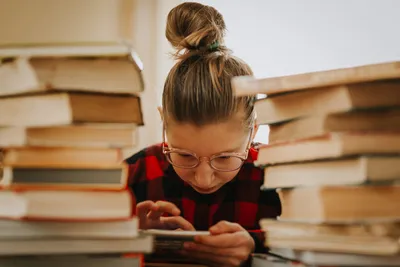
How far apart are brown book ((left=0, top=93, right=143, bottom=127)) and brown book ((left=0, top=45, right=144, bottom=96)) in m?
0.01

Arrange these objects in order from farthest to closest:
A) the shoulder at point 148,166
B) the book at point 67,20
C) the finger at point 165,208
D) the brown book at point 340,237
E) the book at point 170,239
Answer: the book at point 67,20, the shoulder at point 148,166, the finger at point 165,208, the book at point 170,239, the brown book at point 340,237

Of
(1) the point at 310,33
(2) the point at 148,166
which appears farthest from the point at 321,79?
(1) the point at 310,33

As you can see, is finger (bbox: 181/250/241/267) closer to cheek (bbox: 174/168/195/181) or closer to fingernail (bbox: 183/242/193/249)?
fingernail (bbox: 183/242/193/249)

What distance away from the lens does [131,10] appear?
6.54ft

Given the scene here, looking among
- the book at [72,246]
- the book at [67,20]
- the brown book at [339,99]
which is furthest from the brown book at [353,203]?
the book at [67,20]

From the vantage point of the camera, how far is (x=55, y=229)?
0.69 metres

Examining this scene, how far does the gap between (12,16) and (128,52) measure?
142 centimetres

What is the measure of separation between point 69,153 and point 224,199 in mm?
842

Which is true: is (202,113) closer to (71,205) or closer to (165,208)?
(165,208)

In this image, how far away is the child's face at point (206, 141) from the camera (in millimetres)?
1170

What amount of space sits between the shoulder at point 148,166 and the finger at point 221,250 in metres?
0.64

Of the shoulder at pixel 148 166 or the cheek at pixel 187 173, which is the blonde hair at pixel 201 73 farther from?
the shoulder at pixel 148 166

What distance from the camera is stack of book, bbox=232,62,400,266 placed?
0.66m

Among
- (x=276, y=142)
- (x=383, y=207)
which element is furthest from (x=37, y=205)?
(x=383, y=207)
